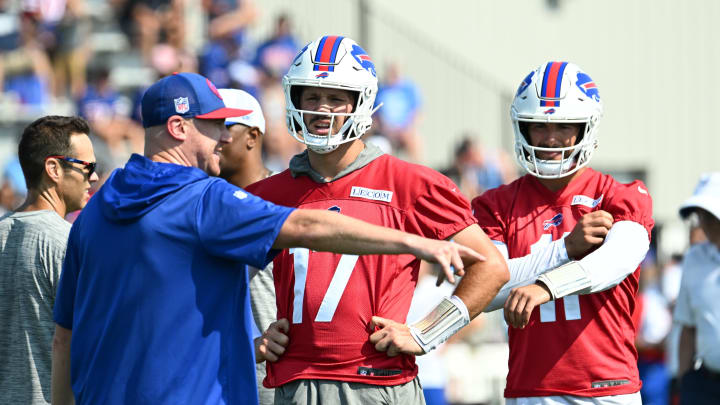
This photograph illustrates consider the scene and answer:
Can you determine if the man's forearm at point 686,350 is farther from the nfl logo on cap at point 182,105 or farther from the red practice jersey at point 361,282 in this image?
the nfl logo on cap at point 182,105

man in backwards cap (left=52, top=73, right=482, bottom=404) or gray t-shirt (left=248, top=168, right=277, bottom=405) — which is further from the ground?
man in backwards cap (left=52, top=73, right=482, bottom=404)

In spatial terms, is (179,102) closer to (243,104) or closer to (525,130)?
(243,104)

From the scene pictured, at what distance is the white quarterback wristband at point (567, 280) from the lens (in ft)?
14.9

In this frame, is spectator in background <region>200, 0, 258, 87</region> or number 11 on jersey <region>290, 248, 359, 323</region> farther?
spectator in background <region>200, 0, 258, 87</region>

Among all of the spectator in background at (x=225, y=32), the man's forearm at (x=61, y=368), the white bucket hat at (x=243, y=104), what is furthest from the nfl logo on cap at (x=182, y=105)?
the spectator in background at (x=225, y=32)

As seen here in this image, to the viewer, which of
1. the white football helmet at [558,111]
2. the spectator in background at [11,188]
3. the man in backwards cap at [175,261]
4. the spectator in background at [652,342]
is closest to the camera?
the man in backwards cap at [175,261]

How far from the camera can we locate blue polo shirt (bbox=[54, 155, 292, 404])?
3824mm

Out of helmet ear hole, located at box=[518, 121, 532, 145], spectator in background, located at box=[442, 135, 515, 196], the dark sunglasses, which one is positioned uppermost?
helmet ear hole, located at box=[518, 121, 532, 145]

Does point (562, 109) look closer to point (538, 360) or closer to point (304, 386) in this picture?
point (538, 360)

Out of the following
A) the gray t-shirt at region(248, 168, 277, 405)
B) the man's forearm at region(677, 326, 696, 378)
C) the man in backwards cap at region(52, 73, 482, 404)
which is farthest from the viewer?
the man's forearm at region(677, 326, 696, 378)

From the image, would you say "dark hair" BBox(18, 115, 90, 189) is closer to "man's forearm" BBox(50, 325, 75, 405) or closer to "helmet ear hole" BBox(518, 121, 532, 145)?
"man's forearm" BBox(50, 325, 75, 405)

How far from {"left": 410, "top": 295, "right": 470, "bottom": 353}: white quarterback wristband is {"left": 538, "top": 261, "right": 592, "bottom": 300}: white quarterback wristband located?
429mm

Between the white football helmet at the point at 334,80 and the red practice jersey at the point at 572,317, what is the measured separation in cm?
85

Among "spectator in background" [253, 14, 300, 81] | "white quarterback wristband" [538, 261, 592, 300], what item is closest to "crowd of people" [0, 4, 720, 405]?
"white quarterback wristband" [538, 261, 592, 300]
